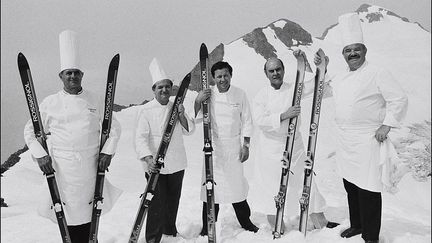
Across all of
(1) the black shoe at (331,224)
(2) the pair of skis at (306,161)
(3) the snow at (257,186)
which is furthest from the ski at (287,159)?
(1) the black shoe at (331,224)

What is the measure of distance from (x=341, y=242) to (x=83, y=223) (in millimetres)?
2005

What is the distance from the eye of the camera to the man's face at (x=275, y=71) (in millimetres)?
3176

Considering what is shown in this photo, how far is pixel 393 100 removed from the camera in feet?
8.61

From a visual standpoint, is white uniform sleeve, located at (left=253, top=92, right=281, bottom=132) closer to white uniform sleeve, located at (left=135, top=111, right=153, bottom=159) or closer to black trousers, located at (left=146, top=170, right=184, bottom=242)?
black trousers, located at (left=146, top=170, right=184, bottom=242)

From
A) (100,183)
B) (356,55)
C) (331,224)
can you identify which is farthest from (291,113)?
(100,183)

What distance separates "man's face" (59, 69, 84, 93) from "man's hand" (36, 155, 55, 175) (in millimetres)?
501

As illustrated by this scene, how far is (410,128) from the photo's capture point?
15.4ft

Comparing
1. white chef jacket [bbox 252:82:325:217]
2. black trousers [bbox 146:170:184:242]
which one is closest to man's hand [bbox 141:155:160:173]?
black trousers [bbox 146:170:184:242]

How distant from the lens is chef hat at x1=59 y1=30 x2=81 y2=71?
2686mm

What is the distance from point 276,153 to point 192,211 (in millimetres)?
1367

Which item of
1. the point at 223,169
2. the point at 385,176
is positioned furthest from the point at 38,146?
the point at 385,176

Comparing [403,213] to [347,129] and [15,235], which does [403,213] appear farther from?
[15,235]

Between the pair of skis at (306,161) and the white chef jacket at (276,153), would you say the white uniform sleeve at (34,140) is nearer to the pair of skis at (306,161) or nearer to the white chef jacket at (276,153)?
the white chef jacket at (276,153)

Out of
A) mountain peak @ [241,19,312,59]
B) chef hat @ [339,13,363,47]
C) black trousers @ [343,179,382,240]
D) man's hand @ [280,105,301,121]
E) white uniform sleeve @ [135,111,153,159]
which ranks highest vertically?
mountain peak @ [241,19,312,59]
